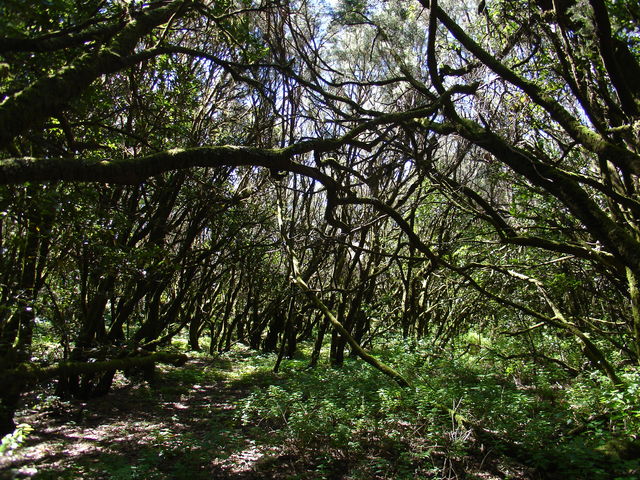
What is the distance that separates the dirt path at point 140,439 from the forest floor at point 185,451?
0.01m

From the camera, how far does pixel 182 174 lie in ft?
25.8

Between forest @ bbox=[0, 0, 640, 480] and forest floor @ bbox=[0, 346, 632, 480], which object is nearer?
forest @ bbox=[0, 0, 640, 480]

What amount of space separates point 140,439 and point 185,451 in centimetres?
128

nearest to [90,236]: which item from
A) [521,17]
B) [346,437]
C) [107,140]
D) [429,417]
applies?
[107,140]

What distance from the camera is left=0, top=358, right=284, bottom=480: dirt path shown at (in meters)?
5.23

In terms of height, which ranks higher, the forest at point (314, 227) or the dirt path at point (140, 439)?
the forest at point (314, 227)

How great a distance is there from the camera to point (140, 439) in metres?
6.48

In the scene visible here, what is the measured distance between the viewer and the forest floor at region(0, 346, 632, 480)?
5133 millimetres

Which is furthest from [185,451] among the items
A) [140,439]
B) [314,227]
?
[314,227]

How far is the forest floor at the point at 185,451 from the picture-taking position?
5133mm

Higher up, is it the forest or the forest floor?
the forest

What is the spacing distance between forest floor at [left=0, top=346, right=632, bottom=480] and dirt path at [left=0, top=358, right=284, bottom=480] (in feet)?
0.04

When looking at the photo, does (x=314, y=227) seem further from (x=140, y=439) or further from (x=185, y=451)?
(x=140, y=439)

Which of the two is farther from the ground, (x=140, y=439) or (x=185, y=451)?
(x=185, y=451)
